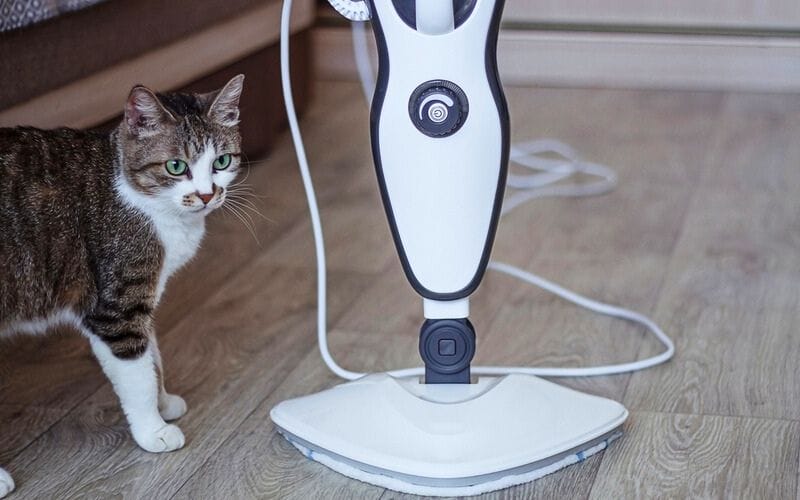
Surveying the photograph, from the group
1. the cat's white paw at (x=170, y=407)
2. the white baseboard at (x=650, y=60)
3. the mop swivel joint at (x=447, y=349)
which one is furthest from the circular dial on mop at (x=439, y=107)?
the white baseboard at (x=650, y=60)

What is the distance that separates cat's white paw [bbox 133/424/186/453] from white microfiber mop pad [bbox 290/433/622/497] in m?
0.16

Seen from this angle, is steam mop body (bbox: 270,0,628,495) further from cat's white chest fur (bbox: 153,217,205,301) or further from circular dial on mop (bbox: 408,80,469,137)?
cat's white chest fur (bbox: 153,217,205,301)

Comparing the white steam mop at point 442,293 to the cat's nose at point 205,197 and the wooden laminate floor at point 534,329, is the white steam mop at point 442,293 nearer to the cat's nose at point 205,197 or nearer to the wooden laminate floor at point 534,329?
the wooden laminate floor at point 534,329

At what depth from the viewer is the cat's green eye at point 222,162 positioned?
3.97ft

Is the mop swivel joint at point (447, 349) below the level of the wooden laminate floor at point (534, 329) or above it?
above

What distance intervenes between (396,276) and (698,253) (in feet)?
1.68

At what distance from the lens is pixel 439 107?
107cm

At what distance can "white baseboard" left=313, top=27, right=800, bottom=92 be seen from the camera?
8.87 ft

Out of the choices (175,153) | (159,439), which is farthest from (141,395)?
(175,153)

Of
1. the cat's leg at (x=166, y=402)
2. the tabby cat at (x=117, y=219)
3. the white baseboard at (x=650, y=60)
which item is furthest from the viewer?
the white baseboard at (x=650, y=60)

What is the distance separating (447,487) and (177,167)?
1.50ft

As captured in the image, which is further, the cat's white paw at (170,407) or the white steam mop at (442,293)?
the cat's white paw at (170,407)

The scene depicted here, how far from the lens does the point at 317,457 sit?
3.96ft

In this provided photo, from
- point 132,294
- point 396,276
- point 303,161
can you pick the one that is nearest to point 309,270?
point 396,276
